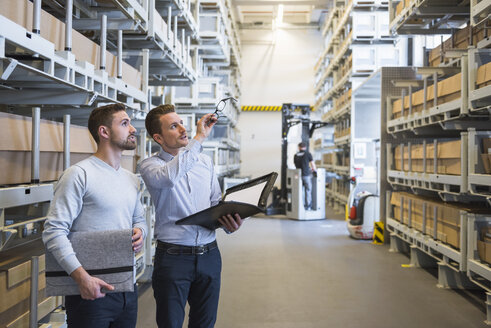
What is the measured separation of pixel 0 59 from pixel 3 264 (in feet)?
3.78

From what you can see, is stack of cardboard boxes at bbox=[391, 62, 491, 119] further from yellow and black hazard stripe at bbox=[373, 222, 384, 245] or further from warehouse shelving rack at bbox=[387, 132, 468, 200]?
yellow and black hazard stripe at bbox=[373, 222, 384, 245]

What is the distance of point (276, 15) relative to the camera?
20.7 metres

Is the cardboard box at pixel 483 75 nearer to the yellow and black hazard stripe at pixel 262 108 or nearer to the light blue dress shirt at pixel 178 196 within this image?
the light blue dress shirt at pixel 178 196

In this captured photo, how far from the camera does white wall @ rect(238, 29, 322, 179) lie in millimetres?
20906

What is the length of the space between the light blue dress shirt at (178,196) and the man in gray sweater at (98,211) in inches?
5.5

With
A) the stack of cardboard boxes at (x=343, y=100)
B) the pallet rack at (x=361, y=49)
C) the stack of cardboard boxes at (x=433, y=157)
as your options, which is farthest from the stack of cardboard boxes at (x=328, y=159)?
the stack of cardboard boxes at (x=433, y=157)

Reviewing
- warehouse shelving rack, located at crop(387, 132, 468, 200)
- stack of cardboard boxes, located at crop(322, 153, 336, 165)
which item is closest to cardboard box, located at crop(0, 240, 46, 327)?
warehouse shelving rack, located at crop(387, 132, 468, 200)

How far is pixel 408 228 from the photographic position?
20.7 ft

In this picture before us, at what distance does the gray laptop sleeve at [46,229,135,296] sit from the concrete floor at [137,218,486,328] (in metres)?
2.10

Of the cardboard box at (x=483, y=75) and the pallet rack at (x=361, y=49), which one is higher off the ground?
the pallet rack at (x=361, y=49)

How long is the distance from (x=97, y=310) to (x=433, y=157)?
4.60 meters

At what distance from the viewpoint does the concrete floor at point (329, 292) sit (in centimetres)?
414

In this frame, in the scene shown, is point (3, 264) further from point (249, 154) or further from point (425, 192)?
point (249, 154)

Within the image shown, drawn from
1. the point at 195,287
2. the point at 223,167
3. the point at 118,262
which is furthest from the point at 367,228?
the point at 118,262
